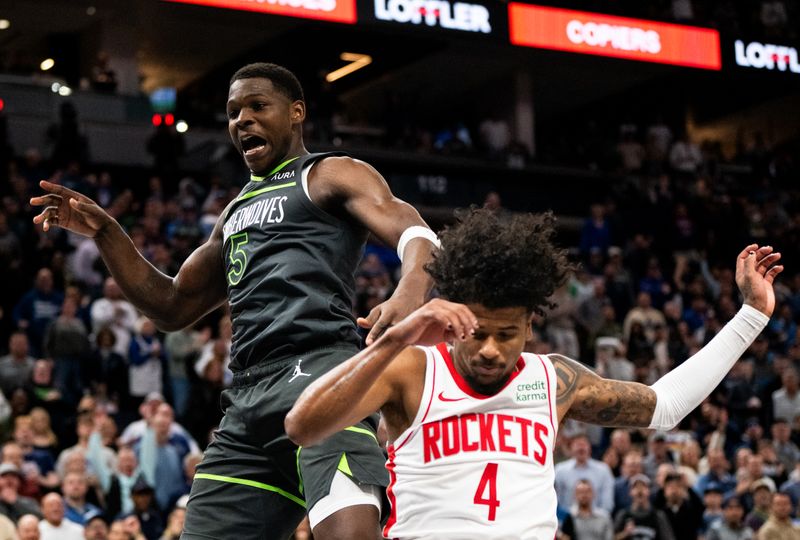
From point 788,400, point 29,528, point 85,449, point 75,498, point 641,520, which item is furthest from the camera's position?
point 788,400

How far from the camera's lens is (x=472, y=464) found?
3641mm

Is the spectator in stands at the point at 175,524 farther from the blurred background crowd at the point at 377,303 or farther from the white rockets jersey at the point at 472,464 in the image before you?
the white rockets jersey at the point at 472,464

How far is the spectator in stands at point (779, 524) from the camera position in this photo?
1255 cm

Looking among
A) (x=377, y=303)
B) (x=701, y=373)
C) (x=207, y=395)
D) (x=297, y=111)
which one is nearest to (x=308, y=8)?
(x=377, y=303)

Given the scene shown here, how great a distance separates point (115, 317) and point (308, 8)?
433cm

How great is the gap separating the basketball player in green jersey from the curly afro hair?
21 cm

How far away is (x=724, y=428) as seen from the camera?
51.0 feet

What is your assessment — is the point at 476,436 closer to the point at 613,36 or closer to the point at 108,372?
the point at 108,372

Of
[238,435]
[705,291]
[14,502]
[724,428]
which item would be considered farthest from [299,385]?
[705,291]

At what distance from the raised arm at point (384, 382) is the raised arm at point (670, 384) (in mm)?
484

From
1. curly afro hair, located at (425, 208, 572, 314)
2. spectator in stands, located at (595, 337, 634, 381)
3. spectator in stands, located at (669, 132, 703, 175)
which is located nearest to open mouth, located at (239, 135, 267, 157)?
curly afro hair, located at (425, 208, 572, 314)

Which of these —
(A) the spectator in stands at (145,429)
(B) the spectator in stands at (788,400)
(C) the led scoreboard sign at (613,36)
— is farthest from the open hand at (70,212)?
(B) the spectator in stands at (788,400)

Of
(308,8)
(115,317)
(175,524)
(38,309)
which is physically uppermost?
(308,8)

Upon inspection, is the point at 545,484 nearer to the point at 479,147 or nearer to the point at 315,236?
the point at 315,236
